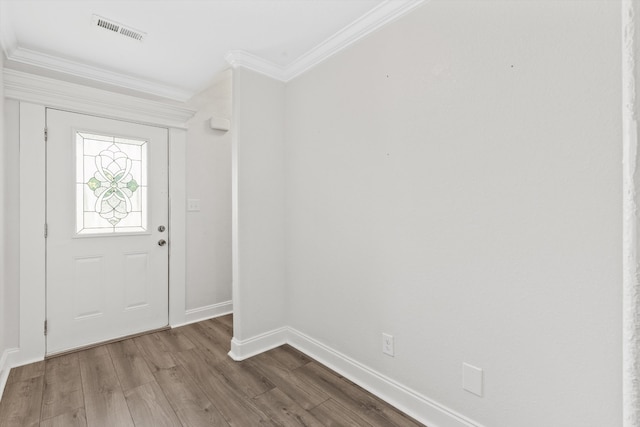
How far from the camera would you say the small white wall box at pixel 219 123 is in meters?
3.15

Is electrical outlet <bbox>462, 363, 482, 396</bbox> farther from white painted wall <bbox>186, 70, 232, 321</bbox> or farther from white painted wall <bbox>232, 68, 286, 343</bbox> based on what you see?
white painted wall <bbox>186, 70, 232, 321</bbox>

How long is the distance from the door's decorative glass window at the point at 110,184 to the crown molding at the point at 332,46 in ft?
4.10

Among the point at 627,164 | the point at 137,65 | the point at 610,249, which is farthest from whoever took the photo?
the point at 137,65

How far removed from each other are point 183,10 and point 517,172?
203 cm

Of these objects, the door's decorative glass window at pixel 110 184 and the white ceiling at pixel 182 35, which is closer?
A: the white ceiling at pixel 182 35

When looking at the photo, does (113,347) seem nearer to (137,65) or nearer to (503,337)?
(137,65)

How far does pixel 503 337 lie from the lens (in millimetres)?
1352

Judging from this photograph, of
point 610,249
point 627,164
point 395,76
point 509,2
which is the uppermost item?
point 509,2

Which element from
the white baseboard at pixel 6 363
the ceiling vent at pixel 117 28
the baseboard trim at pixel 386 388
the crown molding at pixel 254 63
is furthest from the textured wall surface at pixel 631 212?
the white baseboard at pixel 6 363

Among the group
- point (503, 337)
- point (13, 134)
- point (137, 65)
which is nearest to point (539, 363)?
point (503, 337)

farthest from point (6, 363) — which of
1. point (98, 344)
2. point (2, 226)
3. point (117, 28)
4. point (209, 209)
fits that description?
point (117, 28)

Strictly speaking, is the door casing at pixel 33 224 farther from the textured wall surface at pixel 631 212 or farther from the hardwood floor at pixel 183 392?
the textured wall surface at pixel 631 212

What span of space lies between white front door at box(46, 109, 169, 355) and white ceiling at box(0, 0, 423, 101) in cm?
43

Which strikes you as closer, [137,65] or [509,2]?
[509,2]
